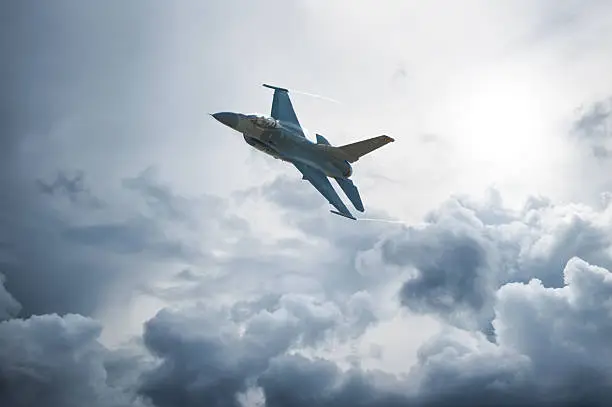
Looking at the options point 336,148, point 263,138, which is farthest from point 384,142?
point 263,138

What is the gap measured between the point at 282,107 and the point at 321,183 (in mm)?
22510

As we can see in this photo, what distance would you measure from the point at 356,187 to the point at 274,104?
2587 cm

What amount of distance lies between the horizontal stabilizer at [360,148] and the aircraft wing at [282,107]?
15.8 metres

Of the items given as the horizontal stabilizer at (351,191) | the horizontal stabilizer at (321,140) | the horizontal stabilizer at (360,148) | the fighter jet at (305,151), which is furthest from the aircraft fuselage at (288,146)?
the horizontal stabilizer at (321,140)

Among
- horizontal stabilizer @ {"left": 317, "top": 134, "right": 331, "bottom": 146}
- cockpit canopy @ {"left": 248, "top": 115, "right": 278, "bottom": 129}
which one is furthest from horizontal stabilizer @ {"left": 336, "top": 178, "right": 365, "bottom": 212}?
cockpit canopy @ {"left": 248, "top": 115, "right": 278, "bottom": 129}

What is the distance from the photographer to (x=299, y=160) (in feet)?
380

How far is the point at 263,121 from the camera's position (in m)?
114

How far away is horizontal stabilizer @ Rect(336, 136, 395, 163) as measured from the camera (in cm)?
10900

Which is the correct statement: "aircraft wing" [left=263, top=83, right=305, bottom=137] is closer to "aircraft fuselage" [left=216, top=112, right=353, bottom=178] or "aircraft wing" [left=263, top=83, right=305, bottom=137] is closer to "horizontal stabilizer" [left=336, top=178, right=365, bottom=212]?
"aircraft fuselage" [left=216, top=112, right=353, bottom=178]

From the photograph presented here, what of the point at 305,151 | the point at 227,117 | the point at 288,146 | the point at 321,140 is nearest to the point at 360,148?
the point at 321,140

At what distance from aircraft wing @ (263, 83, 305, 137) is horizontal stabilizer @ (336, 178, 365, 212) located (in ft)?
55.7

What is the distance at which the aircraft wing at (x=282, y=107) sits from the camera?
416 feet

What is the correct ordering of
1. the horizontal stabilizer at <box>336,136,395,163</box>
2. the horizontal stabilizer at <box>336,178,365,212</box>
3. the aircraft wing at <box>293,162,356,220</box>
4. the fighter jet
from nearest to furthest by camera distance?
the horizontal stabilizer at <box>336,136,395,163</box>
the aircraft wing at <box>293,162,356,220</box>
the fighter jet
the horizontal stabilizer at <box>336,178,365,212</box>

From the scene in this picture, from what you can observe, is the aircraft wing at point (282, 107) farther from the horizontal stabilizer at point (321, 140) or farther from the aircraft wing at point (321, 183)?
the aircraft wing at point (321, 183)
